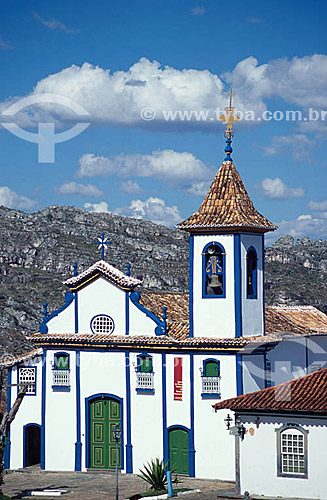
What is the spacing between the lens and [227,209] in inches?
1585

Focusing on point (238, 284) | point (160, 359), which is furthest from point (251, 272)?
point (160, 359)

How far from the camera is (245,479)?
3444 centimetres

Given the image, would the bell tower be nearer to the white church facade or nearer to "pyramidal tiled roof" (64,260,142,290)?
the white church facade

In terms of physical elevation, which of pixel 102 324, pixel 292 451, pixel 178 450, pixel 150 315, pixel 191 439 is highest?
pixel 150 315

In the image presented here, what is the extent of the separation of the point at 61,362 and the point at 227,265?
7.86 metres

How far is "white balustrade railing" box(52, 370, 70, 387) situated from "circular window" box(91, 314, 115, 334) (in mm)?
2061

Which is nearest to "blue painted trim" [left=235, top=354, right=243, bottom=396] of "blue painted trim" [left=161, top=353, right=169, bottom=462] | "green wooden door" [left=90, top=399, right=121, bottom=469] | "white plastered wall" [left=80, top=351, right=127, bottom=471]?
"blue painted trim" [left=161, top=353, right=169, bottom=462]

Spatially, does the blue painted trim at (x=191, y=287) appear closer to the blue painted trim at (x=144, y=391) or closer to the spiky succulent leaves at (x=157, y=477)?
the blue painted trim at (x=144, y=391)

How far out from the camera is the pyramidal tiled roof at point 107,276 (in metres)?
40.5

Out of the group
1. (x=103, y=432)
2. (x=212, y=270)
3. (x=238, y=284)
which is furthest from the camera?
(x=103, y=432)

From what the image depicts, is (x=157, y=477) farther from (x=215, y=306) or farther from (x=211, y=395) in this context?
(x=215, y=306)

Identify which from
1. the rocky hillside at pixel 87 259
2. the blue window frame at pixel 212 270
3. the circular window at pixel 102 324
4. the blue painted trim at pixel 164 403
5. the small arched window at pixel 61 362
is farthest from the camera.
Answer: the rocky hillside at pixel 87 259

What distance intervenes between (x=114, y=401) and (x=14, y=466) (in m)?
5.41

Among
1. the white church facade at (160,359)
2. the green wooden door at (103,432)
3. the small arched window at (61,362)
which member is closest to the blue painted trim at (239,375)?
the white church facade at (160,359)
